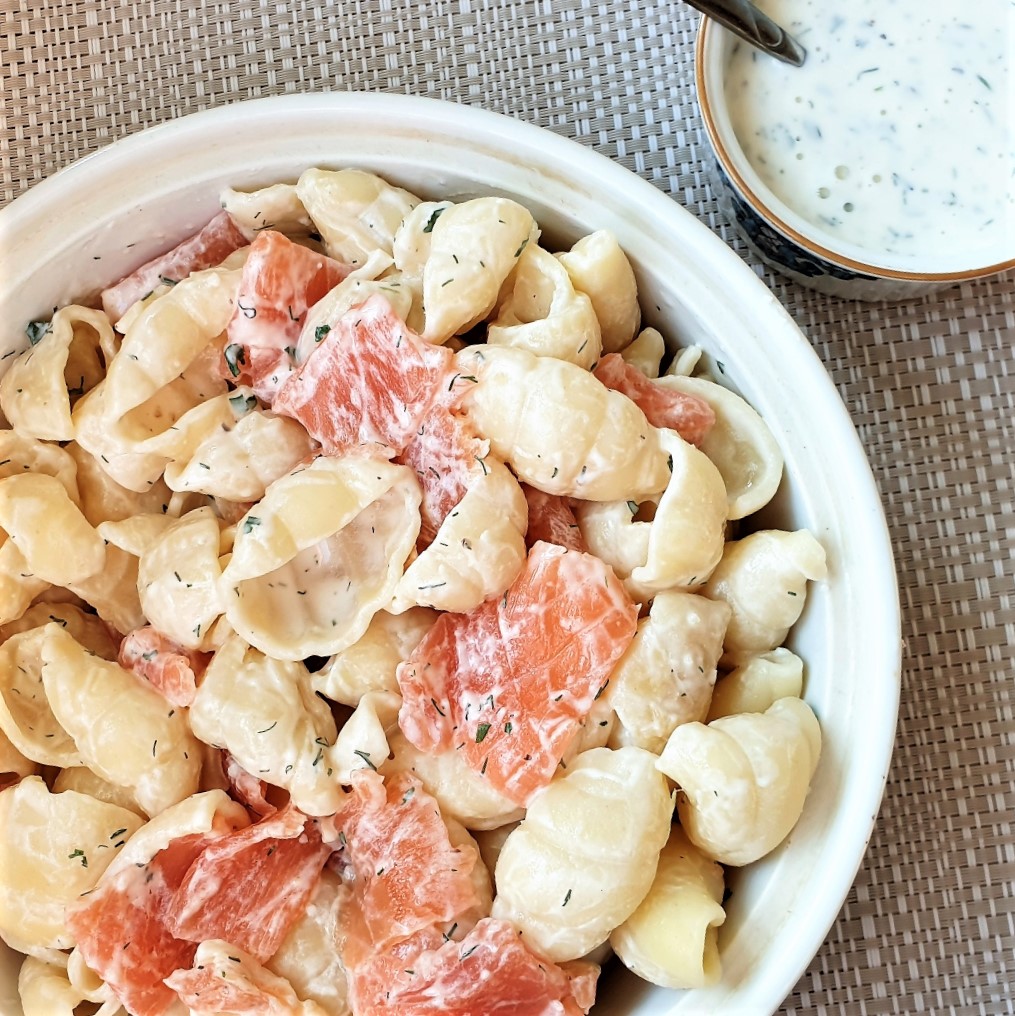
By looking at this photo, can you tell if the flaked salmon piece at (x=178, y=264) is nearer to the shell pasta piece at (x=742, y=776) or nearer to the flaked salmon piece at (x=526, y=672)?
the flaked salmon piece at (x=526, y=672)

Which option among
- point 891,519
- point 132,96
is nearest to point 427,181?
point 132,96

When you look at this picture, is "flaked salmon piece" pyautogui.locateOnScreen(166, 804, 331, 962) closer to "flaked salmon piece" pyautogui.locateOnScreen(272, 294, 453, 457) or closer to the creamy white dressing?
"flaked salmon piece" pyautogui.locateOnScreen(272, 294, 453, 457)

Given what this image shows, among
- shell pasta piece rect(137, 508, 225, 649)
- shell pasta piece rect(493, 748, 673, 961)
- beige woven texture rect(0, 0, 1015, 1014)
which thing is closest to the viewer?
shell pasta piece rect(493, 748, 673, 961)

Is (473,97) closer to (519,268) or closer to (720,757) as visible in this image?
(519,268)

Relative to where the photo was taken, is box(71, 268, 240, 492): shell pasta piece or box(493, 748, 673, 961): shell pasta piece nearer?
box(493, 748, 673, 961): shell pasta piece

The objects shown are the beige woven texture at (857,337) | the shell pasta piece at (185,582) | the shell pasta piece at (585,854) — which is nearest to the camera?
the shell pasta piece at (585,854)

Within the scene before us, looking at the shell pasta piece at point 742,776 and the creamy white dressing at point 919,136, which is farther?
the creamy white dressing at point 919,136

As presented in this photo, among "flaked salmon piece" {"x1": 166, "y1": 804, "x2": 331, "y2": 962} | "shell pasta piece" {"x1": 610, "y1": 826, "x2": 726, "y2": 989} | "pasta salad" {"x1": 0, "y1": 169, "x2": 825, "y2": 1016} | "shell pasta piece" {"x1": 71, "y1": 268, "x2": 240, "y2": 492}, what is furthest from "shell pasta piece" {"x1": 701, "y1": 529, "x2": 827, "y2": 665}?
"shell pasta piece" {"x1": 71, "y1": 268, "x2": 240, "y2": 492}

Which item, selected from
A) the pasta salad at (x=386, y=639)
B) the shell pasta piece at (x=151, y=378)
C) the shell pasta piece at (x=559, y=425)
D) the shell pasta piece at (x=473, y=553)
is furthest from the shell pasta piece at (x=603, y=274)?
the shell pasta piece at (x=151, y=378)
